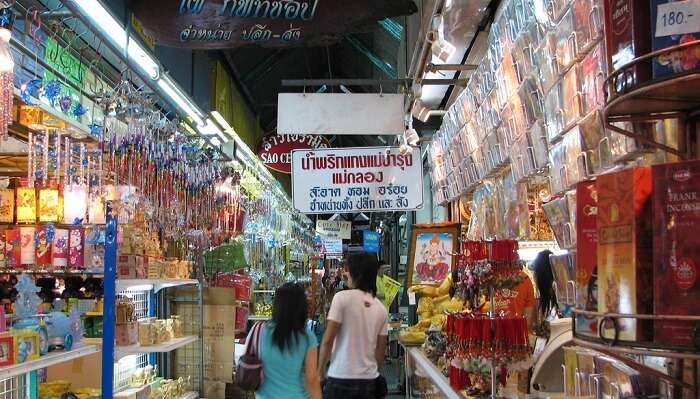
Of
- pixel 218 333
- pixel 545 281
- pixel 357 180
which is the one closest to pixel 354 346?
pixel 545 281

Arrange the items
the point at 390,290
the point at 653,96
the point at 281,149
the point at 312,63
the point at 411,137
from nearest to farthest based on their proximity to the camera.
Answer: the point at 653,96 < the point at 411,137 < the point at 390,290 < the point at 281,149 < the point at 312,63

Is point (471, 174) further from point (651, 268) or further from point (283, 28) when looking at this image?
point (651, 268)

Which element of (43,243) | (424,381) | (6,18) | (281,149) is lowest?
(424,381)

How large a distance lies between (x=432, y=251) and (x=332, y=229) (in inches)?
683

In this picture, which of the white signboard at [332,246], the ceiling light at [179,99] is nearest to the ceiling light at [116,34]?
the ceiling light at [179,99]

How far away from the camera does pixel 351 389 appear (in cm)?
436

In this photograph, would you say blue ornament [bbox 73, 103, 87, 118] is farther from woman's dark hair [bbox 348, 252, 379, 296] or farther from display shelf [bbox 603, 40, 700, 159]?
display shelf [bbox 603, 40, 700, 159]

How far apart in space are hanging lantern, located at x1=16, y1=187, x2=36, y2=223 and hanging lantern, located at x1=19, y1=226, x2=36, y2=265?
9 centimetres

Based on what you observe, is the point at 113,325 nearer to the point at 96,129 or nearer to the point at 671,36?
the point at 96,129

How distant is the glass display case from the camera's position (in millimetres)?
3441

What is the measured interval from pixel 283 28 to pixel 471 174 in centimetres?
160

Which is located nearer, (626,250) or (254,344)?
(626,250)

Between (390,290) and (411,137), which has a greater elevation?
(411,137)

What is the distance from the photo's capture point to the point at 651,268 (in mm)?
1169
